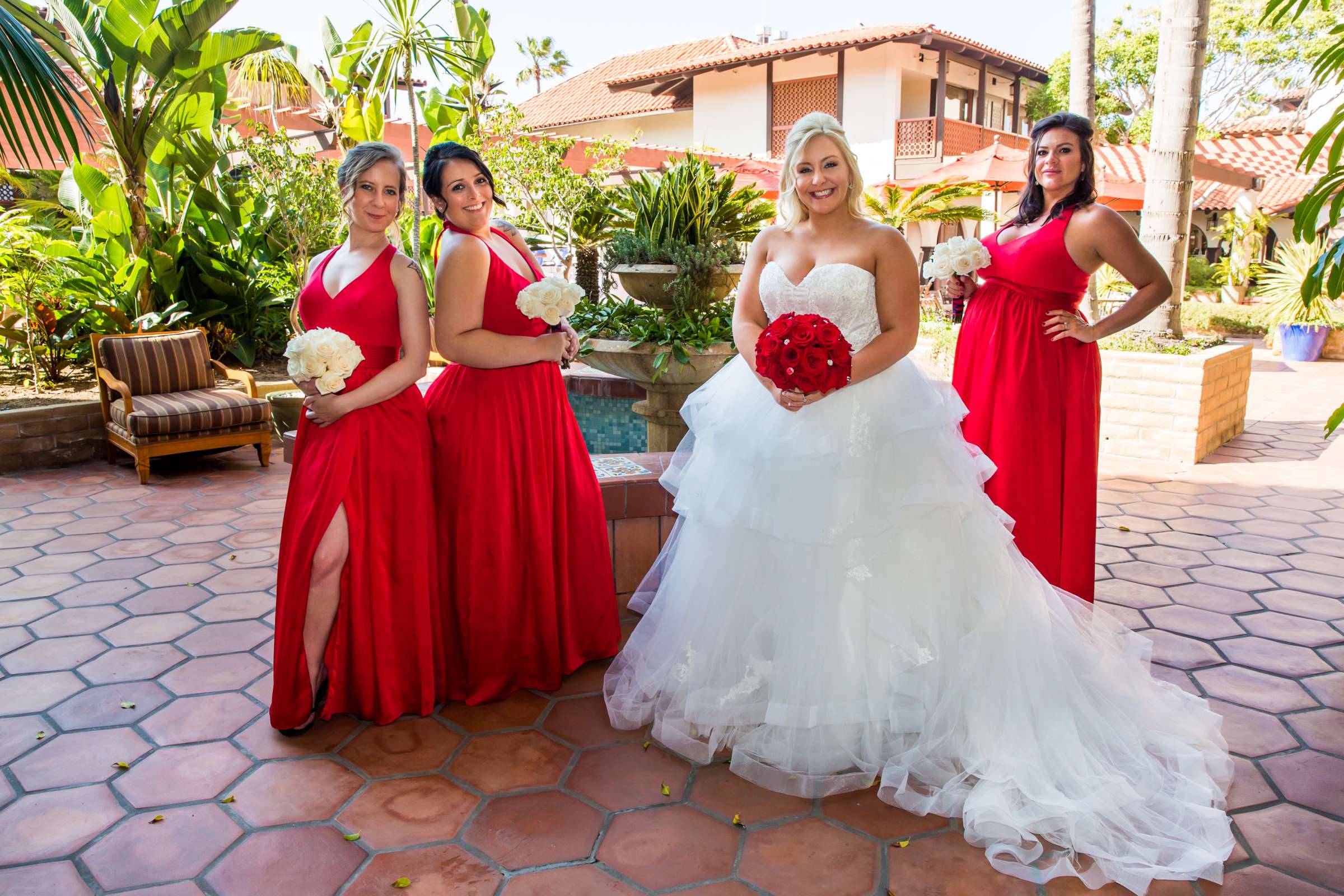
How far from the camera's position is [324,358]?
2914 mm

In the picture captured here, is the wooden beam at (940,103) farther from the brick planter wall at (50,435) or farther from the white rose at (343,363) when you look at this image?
the white rose at (343,363)

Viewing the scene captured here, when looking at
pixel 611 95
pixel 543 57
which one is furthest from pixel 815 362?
pixel 543 57

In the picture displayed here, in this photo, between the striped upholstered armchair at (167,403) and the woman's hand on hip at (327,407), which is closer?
the woman's hand on hip at (327,407)

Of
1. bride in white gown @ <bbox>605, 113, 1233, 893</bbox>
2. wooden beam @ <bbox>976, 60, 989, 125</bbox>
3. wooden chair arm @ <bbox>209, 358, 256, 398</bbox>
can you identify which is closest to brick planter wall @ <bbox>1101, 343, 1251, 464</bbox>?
bride in white gown @ <bbox>605, 113, 1233, 893</bbox>

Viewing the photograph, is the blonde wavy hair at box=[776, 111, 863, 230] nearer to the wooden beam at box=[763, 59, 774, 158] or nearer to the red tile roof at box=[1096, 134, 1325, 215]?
the red tile roof at box=[1096, 134, 1325, 215]

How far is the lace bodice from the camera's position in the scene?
10.0ft

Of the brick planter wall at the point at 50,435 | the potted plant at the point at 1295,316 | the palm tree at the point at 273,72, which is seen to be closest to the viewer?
the brick planter wall at the point at 50,435

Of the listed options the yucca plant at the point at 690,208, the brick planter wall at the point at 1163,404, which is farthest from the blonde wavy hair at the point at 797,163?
the brick planter wall at the point at 1163,404

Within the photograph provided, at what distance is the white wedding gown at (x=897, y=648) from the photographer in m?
2.72

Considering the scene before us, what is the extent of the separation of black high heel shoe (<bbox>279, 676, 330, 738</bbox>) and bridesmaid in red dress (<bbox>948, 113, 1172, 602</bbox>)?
272 centimetres

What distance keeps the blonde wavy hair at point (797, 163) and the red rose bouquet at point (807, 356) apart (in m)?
0.55

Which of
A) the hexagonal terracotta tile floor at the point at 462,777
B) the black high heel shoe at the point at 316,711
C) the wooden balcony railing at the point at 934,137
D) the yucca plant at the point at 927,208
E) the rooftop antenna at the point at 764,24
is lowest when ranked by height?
the hexagonal terracotta tile floor at the point at 462,777

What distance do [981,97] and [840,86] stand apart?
526cm

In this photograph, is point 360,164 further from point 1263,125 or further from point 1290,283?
point 1263,125
